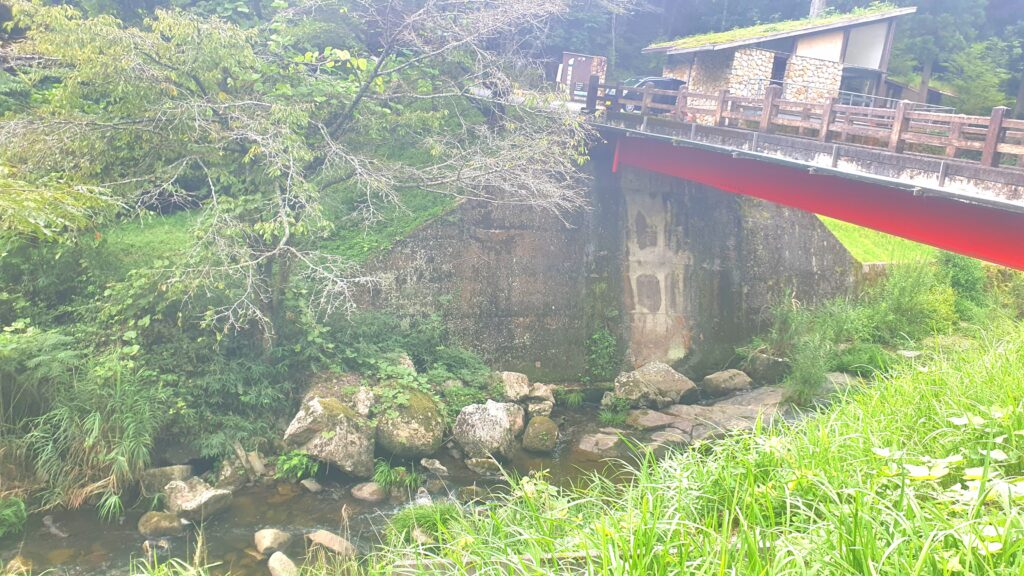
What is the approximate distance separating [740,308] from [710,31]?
41.2 ft

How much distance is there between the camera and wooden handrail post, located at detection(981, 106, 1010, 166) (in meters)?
6.89

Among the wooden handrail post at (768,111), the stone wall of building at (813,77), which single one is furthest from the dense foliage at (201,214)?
the stone wall of building at (813,77)

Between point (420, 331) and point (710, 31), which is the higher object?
point (710, 31)

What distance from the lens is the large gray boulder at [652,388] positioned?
1341 cm

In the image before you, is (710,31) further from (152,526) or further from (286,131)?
(152,526)

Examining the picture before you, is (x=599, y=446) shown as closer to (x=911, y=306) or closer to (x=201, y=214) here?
(x=201, y=214)

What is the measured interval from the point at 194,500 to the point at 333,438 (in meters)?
1.97

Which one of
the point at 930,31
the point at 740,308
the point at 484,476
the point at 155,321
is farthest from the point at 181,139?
the point at 930,31

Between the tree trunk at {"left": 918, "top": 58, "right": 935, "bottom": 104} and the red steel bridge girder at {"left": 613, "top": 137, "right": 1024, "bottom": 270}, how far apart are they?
13322 mm

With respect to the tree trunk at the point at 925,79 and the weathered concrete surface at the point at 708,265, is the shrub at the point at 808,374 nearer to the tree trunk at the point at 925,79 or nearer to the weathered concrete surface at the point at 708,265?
the weathered concrete surface at the point at 708,265

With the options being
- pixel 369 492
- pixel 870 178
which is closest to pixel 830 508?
pixel 870 178

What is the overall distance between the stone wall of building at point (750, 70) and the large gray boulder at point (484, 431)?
38.7 feet

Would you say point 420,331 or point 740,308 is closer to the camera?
point 420,331

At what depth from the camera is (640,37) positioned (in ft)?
79.7
